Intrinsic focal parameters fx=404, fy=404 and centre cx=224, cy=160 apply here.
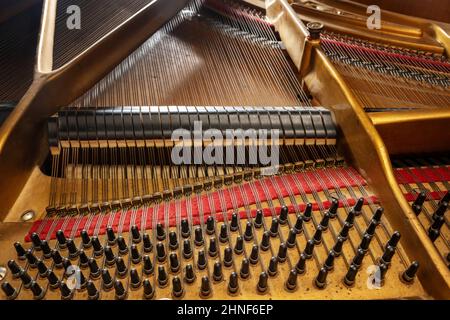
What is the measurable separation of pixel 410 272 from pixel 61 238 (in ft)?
4.54

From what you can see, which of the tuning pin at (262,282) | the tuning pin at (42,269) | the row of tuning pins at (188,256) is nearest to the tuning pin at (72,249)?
the row of tuning pins at (188,256)

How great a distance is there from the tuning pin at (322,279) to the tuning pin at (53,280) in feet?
3.25

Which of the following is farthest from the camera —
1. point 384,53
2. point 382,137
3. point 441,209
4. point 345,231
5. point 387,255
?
point 384,53

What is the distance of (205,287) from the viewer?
1503 millimetres

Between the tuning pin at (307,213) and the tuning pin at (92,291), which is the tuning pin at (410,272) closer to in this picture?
the tuning pin at (307,213)

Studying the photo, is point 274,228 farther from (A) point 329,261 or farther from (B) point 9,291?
(B) point 9,291

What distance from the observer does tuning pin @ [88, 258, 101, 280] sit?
5.12 ft

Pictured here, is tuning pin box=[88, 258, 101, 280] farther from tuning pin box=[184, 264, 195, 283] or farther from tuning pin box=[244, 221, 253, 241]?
tuning pin box=[244, 221, 253, 241]

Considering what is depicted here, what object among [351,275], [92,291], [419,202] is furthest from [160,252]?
[419,202]

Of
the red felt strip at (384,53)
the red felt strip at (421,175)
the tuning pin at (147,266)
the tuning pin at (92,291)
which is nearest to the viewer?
the tuning pin at (92,291)


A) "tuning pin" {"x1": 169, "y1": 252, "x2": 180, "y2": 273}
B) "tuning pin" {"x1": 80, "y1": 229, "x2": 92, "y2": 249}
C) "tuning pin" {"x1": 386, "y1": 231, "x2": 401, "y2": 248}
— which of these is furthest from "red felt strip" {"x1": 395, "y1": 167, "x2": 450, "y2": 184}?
"tuning pin" {"x1": 80, "y1": 229, "x2": 92, "y2": 249}

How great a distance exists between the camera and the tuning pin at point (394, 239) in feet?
5.17

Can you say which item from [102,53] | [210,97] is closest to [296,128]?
[210,97]

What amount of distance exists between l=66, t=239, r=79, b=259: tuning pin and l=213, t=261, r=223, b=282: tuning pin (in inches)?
22.8
